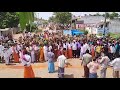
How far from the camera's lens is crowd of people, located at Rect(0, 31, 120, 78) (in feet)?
19.8

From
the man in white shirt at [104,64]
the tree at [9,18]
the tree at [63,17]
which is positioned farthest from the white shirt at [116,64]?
the tree at [9,18]

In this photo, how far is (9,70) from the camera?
6.34 meters

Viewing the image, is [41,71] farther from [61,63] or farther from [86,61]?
[86,61]

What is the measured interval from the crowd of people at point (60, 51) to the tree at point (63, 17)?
22.3 inches

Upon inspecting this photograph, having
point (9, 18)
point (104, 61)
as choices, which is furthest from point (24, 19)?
point (104, 61)

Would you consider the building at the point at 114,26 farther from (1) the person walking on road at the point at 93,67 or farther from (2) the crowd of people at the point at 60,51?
(1) the person walking on road at the point at 93,67

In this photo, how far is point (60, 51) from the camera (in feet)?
21.4

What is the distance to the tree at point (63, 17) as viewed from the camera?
5.76 meters

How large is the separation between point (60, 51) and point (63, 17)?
41.0 inches

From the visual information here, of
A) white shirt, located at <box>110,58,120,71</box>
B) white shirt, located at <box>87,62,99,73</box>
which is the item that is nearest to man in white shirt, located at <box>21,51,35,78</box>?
white shirt, located at <box>87,62,99,73</box>

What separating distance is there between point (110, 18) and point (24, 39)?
8.03 ft

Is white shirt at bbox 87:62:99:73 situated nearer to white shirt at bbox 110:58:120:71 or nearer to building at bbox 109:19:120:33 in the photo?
white shirt at bbox 110:58:120:71

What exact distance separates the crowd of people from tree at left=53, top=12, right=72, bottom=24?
1.86ft
